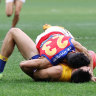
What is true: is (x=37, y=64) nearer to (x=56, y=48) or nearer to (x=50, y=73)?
(x=50, y=73)

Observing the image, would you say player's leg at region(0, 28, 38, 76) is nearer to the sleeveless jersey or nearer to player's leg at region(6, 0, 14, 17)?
the sleeveless jersey

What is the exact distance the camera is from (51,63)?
748 cm

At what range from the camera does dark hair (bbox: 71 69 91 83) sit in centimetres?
730

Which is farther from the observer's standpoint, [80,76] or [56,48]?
[56,48]

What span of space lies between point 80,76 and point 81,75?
3 cm

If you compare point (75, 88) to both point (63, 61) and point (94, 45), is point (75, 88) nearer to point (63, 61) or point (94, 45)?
point (63, 61)

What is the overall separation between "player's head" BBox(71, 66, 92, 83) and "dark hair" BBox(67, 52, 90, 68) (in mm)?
64

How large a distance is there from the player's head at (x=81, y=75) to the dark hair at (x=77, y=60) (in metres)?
0.06

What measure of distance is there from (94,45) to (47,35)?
566 cm

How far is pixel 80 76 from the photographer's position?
7.38m

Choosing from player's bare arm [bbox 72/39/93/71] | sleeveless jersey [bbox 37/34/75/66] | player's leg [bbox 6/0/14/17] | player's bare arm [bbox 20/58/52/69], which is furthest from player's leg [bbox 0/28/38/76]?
player's leg [bbox 6/0/14/17]

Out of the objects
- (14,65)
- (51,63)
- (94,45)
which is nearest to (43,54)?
(51,63)

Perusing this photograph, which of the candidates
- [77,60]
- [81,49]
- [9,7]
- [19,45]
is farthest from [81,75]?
[9,7]

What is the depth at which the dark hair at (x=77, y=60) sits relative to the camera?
7.29 m
